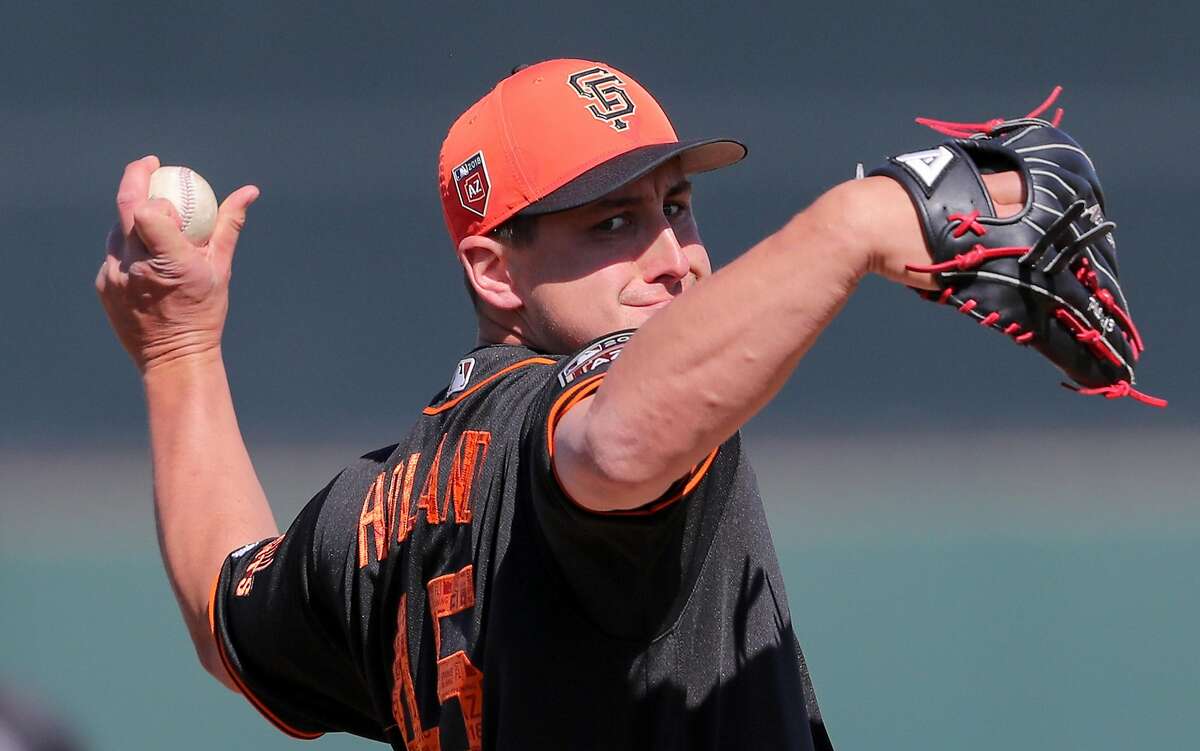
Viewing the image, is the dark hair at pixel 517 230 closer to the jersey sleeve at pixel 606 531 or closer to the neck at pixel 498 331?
the neck at pixel 498 331

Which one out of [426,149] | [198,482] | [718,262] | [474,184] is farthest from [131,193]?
[426,149]

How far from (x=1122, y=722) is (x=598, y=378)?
10.1 ft

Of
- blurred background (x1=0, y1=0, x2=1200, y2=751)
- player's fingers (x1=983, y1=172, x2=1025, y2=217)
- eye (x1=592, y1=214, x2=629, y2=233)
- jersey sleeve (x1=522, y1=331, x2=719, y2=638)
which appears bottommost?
blurred background (x1=0, y1=0, x2=1200, y2=751)

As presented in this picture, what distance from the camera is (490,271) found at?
158cm

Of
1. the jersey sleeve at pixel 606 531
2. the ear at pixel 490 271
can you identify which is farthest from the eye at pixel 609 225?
the jersey sleeve at pixel 606 531

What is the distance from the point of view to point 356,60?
17.8 feet

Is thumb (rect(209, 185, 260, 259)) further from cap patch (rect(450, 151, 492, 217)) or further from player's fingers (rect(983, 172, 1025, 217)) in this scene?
player's fingers (rect(983, 172, 1025, 217))

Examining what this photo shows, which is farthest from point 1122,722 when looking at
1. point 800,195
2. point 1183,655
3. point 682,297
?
point 682,297

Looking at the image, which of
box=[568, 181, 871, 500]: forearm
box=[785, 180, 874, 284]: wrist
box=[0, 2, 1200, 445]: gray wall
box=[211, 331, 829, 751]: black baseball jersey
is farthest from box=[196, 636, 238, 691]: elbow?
box=[0, 2, 1200, 445]: gray wall

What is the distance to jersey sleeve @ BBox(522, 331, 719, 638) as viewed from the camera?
112cm

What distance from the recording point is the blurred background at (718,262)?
14.1 ft

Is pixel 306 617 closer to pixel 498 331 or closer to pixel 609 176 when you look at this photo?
pixel 498 331

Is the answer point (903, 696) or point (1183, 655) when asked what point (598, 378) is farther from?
point (1183, 655)

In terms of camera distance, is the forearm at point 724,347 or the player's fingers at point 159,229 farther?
the player's fingers at point 159,229
